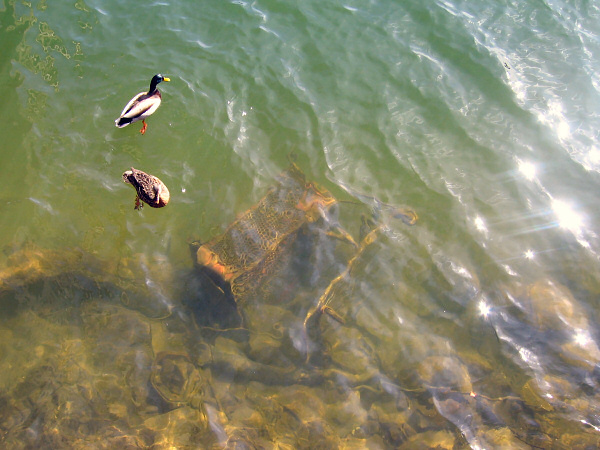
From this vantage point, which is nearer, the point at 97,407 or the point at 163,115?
the point at 97,407

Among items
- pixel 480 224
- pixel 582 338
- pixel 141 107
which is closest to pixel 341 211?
pixel 480 224

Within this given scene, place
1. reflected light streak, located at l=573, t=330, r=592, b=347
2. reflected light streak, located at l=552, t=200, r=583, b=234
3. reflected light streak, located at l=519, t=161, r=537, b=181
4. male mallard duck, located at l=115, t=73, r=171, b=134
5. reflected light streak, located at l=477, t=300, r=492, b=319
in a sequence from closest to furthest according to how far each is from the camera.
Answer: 1. reflected light streak, located at l=573, t=330, r=592, b=347
2. reflected light streak, located at l=477, t=300, r=492, b=319
3. male mallard duck, located at l=115, t=73, r=171, b=134
4. reflected light streak, located at l=552, t=200, r=583, b=234
5. reflected light streak, located at l=519, t=161, r=537, b=181

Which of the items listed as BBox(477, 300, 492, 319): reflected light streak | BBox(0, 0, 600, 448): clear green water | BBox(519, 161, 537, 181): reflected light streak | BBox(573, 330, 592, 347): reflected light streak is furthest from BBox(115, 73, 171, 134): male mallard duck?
BBox(573, 330, 592, 347): reflected light streak

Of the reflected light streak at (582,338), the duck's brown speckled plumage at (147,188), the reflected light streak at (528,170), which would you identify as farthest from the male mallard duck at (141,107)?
the reflected light streak at (582,338)

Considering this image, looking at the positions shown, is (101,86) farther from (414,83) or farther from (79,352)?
(414,83)

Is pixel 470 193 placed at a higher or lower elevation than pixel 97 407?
higher

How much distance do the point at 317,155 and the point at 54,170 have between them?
4.51 meters

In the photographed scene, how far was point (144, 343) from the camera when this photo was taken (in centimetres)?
578

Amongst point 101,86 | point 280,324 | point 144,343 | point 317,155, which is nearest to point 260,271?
point 280,324

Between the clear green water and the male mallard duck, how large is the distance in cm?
55

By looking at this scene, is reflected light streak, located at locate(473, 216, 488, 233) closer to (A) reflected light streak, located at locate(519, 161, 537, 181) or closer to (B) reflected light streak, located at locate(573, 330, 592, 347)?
(A) reflected light streak, located at locate(519, 161, 537, 181)

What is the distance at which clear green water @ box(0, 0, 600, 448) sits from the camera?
5465 millimetres

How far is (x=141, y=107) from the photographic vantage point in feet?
21.6

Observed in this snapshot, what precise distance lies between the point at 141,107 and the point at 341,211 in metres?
3.73
